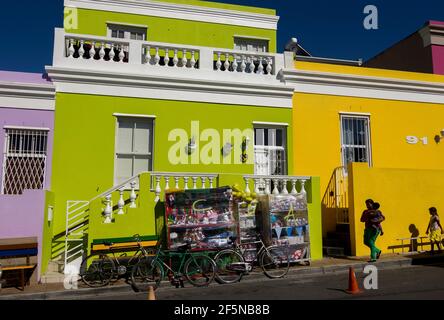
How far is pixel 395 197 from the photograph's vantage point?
11.4m

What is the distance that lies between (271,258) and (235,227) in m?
1.08

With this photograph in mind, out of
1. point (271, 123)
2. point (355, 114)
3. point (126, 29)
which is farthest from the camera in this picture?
point (126, 29)

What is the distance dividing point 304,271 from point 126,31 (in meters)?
10.8

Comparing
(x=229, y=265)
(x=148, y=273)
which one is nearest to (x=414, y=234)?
(x=229, y=265)

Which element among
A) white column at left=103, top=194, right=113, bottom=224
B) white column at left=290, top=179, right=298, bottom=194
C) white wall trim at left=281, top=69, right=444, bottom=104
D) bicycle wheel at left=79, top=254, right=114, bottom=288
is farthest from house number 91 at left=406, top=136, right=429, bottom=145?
bicycle wheel at left=79, top=254, right=114, bottom=288

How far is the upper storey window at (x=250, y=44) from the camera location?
16047mm

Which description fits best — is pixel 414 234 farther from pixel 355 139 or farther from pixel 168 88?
pixel 168 88

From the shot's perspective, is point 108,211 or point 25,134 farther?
point 25,134

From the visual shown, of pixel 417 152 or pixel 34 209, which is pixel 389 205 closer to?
pixel 417 152

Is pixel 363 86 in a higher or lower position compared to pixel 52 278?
higher

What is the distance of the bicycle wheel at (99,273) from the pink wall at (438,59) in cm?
1413

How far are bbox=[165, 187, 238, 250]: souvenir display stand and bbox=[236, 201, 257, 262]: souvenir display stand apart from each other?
8.3 inches

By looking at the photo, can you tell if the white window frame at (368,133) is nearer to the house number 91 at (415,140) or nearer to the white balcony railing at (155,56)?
the house number 91 at (415,140)

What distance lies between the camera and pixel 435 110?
45.5ft
